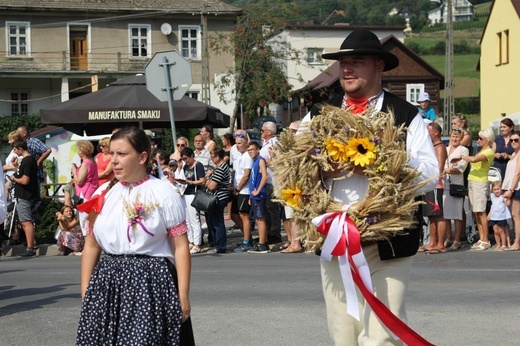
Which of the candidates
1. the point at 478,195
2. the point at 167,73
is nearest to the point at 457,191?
the point at 478,195

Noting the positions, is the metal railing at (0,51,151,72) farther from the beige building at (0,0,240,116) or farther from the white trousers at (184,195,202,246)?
the white trousers at (184,195,202,246)

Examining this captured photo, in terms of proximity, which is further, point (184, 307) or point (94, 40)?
point (94, 40)

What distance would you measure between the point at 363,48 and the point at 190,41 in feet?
171

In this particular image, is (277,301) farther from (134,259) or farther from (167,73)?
(167,73)

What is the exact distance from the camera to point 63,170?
98.5 ft

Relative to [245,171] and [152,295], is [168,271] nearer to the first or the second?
[152,295]

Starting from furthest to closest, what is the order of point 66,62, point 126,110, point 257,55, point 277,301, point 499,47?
point 66,62, point 257,55, point 499,47, point 126,110, point 277,301

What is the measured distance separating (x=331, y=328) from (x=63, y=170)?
84.2ft

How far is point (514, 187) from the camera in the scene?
1407cm

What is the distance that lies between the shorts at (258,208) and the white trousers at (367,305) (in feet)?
30.9

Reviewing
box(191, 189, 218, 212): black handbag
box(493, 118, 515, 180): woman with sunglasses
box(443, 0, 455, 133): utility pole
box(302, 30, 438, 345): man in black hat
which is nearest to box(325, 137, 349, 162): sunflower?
box(302, 30, 438, 345): man in black hat

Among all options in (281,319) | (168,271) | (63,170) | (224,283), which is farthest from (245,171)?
(63,170)

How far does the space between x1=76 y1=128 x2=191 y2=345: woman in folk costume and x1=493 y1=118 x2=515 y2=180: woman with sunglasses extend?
11082 mm

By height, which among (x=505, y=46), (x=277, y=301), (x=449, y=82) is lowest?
(x=277, y=301)
